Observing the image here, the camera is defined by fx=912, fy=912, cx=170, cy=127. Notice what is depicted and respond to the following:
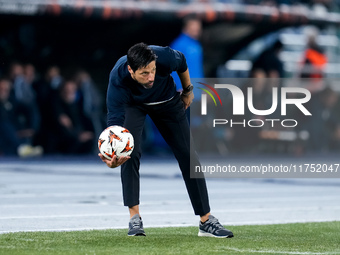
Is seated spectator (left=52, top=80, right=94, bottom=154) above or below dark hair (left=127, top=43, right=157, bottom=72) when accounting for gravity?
below

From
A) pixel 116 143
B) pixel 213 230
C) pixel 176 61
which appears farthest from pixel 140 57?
pixel 213 230

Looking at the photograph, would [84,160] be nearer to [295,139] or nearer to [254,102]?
[254,102]

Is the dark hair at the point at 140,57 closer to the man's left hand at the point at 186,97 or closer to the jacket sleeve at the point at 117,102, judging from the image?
the jacket sleeve at the point at 117,102

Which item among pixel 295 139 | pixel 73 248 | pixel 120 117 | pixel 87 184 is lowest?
pixel 295 139

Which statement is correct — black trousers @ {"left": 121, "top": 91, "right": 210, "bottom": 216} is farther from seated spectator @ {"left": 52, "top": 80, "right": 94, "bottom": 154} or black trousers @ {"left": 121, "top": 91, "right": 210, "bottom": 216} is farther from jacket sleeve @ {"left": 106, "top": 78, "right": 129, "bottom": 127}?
seated spectator @ {"left": 52, "top": 80, "right": 94, "bottom": 154}

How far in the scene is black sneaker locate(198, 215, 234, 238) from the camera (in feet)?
26.8

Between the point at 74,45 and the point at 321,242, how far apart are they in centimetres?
1457

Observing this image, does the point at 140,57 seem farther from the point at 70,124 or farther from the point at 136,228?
the point at 70,124

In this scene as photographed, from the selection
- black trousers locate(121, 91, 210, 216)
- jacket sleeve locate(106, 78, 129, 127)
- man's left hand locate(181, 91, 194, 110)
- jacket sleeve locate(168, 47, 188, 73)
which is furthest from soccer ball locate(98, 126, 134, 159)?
man's left hand locate(181, 91, 194, 110)

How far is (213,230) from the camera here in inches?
323

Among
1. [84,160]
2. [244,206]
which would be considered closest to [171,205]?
[244,206]

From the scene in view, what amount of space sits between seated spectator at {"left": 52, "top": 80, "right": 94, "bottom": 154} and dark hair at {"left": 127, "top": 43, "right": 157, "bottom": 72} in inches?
502

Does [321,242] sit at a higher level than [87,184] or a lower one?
higher

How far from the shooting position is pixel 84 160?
2019 cm
